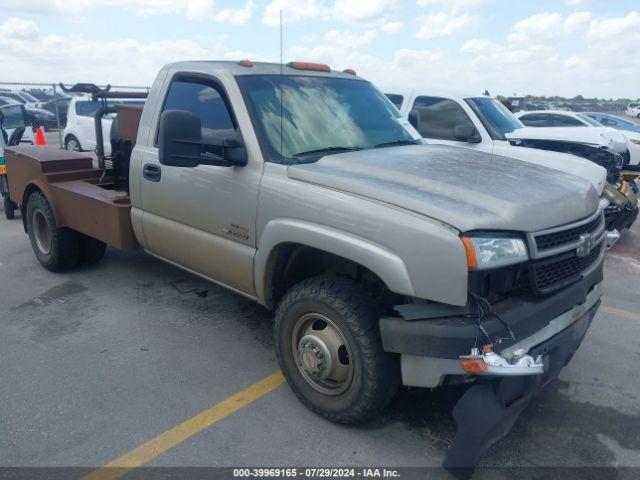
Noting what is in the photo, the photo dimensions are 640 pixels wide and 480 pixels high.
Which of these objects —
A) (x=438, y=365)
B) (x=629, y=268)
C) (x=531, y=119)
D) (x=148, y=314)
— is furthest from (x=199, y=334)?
(x=531, y=119)

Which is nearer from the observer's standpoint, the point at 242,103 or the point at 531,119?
the point at 242,103

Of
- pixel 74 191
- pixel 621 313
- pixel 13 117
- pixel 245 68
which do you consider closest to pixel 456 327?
pixel 245 68

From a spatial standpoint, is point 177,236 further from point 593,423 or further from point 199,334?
point 593,423

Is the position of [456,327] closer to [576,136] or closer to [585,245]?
[585,245]

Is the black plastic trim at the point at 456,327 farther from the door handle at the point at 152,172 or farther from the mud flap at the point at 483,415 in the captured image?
the door handle at the point at 152,172

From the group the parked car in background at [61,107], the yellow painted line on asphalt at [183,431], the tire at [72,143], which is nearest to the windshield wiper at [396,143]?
the yellow painted line on asphalt at [183,431]

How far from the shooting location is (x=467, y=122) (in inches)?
301

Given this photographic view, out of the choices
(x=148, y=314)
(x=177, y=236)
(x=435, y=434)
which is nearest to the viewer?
(x=435, y=434)

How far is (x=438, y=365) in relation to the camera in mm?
2604

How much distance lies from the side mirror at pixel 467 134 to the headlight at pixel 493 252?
4652 mm

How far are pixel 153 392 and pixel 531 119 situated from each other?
487 inches

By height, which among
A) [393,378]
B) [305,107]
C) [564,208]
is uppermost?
[305,107]

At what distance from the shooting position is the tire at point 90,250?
18.5ft

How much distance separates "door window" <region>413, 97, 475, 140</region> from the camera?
305 inches
